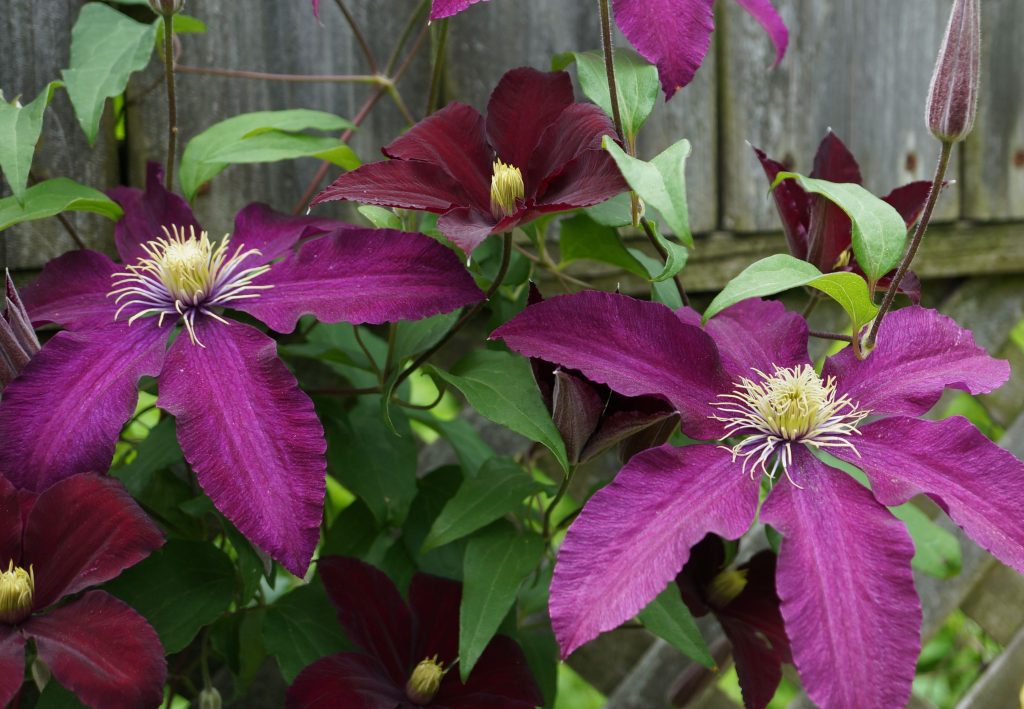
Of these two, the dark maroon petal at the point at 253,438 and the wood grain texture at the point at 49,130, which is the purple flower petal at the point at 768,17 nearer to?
the dark maroon petal at the point at 253,438

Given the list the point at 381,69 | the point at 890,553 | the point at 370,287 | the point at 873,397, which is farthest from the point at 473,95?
the point at 890,553

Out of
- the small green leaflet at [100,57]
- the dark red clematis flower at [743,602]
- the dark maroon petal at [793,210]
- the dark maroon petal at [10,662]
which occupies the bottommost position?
the dark red clematis flower at [743,602]

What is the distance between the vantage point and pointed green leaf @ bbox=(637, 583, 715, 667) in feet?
2.27

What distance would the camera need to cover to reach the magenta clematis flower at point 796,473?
19.8 inches

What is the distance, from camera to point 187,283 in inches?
26.2

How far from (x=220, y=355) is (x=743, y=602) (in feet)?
1.50

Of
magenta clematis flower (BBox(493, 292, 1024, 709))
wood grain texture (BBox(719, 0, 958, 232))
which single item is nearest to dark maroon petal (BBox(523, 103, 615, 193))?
magenta clematis flower (BBox(493, 292, 1024, 709))

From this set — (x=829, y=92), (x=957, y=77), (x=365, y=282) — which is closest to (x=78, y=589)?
(x=365, y=282)

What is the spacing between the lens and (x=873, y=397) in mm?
628

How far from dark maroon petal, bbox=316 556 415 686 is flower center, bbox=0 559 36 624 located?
199 millimetres

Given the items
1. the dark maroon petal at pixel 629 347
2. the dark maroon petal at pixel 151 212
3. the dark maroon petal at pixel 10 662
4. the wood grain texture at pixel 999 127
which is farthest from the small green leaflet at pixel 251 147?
the wood grain texture at pixel 999 127

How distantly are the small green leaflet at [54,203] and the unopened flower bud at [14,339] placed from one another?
0.07 meters

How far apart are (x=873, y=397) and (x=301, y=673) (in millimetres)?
416

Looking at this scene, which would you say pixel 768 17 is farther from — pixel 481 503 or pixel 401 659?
pixel 401 659
